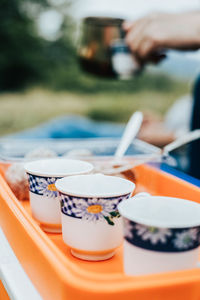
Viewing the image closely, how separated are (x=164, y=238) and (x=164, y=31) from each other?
0.88 m

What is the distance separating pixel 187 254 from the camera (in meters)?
0.40

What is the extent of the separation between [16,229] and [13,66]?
20.0 ft

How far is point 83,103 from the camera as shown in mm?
6527

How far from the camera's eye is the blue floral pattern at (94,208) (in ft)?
1.56

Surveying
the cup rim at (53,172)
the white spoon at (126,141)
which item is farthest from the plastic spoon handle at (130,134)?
the cup rim at (53,172)

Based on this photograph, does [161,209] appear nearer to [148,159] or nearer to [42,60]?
[148,159]

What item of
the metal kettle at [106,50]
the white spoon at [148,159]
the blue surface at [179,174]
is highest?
the metal kettle at [106,50]

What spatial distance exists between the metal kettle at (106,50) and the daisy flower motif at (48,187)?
547 mm

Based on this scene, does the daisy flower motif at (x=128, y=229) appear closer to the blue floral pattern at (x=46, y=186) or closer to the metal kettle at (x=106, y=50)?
the blue floral pattern at (x=46, y=186)

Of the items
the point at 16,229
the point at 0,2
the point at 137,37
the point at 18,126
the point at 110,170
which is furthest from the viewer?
the point at 0,2

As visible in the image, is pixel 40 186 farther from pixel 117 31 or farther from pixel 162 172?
pixel 117 31

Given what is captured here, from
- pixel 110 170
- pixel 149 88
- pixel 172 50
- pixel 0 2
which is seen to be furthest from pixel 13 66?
pixel 110 170

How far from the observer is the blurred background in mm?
6266

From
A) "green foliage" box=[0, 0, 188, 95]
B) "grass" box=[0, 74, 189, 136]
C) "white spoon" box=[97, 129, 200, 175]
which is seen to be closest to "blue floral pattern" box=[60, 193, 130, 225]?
"white spoon" box=[97, 129, 200, 175]
